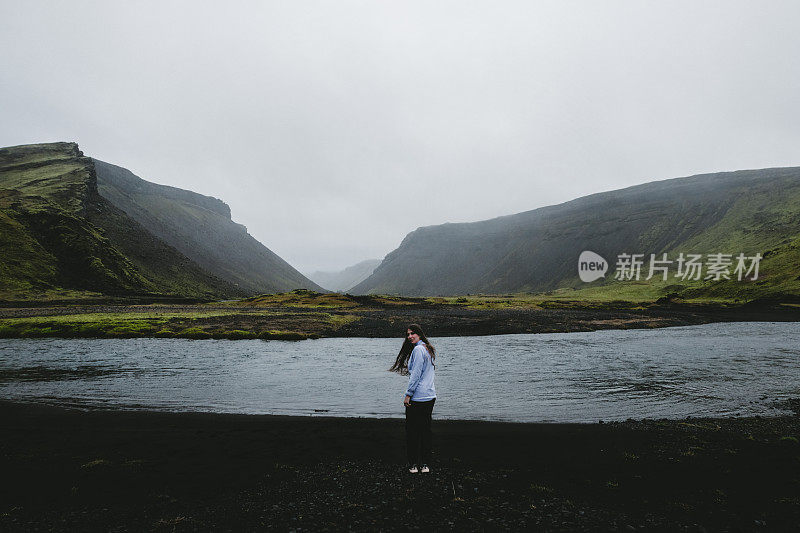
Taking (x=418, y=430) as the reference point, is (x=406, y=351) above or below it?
above

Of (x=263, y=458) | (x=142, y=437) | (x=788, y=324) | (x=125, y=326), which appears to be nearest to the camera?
(x=263, y=458)

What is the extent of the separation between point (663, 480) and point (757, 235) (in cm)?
20469

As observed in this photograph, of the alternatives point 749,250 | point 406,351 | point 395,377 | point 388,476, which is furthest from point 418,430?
point 749,250

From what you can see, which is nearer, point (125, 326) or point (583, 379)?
point (583, 379)

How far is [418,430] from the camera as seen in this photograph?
10.4m

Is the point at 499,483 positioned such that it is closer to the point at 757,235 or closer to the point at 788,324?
the point at 788,324

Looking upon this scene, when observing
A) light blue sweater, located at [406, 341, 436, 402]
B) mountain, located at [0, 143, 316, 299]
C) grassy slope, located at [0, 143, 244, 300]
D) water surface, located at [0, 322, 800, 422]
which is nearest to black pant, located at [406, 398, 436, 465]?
light blue sweater, located at [406, 341, 436, 402]

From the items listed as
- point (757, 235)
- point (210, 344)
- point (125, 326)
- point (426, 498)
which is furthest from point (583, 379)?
point (757, 235)

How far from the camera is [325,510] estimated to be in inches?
327

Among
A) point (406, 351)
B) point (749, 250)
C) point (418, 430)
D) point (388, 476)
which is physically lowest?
point (388, 476)

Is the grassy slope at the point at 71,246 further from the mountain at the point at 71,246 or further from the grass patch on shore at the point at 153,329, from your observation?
the grass patch on shore at the point at 153,329

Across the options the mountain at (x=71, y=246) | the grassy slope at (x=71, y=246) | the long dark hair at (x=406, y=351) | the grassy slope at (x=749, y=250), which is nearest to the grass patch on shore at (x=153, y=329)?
the long dark hair at (x=406, y=351)

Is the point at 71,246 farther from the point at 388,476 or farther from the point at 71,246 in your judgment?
the point at 388,476

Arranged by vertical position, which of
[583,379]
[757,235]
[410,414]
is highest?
[757,235]
